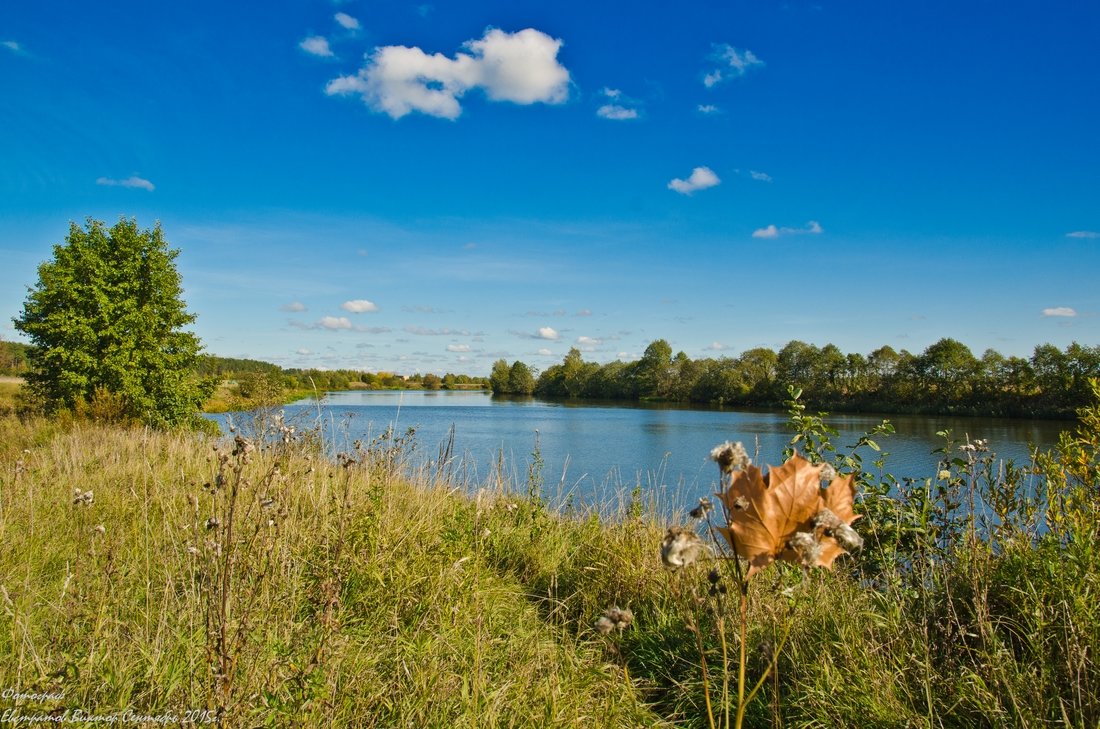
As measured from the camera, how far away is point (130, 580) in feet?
9.99

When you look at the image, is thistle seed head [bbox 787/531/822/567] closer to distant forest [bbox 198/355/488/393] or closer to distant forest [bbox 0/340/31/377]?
distant forest [bbox 198/355/488/393]

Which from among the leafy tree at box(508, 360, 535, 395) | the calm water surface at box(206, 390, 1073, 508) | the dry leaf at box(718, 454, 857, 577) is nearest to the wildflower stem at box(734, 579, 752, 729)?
the dry leaf at box(718, 454, 857, 577)

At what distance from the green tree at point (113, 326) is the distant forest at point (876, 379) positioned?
21291 millimetres

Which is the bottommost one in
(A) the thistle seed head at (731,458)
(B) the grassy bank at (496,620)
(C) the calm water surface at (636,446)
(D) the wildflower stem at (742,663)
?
(C) the calm water surface at (636,446)

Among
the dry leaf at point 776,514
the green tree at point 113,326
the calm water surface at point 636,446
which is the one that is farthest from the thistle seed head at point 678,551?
the green tree at point 113,326

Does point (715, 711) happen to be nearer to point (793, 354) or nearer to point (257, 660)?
point (257, 660)

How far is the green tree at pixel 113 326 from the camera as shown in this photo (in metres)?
16.9

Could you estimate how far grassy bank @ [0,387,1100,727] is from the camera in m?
2.07

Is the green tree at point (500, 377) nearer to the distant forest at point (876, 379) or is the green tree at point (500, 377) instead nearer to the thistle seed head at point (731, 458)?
the distant forest at point (876, 379)

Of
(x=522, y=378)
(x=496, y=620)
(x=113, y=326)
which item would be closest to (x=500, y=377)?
(x=522, y=378)

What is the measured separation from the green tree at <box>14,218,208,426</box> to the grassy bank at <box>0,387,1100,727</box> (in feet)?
51.4

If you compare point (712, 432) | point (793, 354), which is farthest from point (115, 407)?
point (793, 354)

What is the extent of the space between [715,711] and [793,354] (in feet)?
198

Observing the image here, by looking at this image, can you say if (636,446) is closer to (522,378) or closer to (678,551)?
(678,551)
